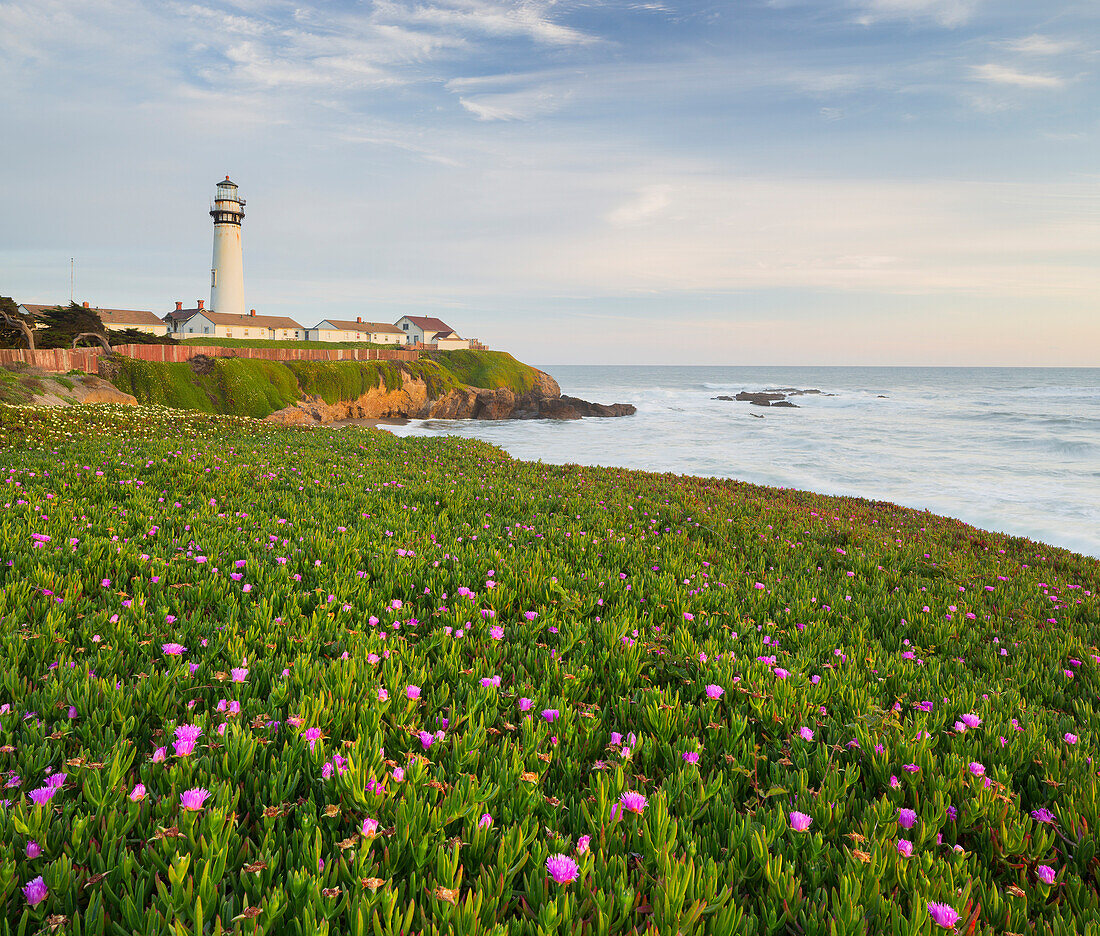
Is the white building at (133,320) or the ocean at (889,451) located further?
the white building at (133,320)

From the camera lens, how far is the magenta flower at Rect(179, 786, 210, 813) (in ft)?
6.60

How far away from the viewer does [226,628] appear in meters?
3.52

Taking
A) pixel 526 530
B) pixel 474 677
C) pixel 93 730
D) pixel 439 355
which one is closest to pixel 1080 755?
pixel 474 677

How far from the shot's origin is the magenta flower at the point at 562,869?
6.11ft

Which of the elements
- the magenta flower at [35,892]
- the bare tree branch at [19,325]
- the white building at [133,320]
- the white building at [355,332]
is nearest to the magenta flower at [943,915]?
the magenta flower at [35,892]

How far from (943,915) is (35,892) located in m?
2.68

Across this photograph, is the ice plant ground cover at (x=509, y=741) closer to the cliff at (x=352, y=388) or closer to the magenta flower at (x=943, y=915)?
the magenta flower at (x=943, y=915)

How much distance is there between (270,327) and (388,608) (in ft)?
323

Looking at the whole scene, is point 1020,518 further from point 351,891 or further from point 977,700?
point 351,891

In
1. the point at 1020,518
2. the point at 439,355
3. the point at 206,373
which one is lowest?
the point at 1020,518

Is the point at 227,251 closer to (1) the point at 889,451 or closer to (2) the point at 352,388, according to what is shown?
(2) the point at 352,388

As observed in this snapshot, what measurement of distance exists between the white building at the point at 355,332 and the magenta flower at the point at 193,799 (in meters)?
108

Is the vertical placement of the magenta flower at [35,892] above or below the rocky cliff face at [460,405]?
below

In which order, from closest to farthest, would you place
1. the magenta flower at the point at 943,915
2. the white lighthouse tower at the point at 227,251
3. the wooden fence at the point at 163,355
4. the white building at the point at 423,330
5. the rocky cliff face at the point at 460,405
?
the magenta flower at the point at 943,915 < the wooden fence at the point at 163,355 < the rocky cliff face at the point at 460,405 < the white lighthouse tower at the point at 227,251 < the white building at the point at 423,330
